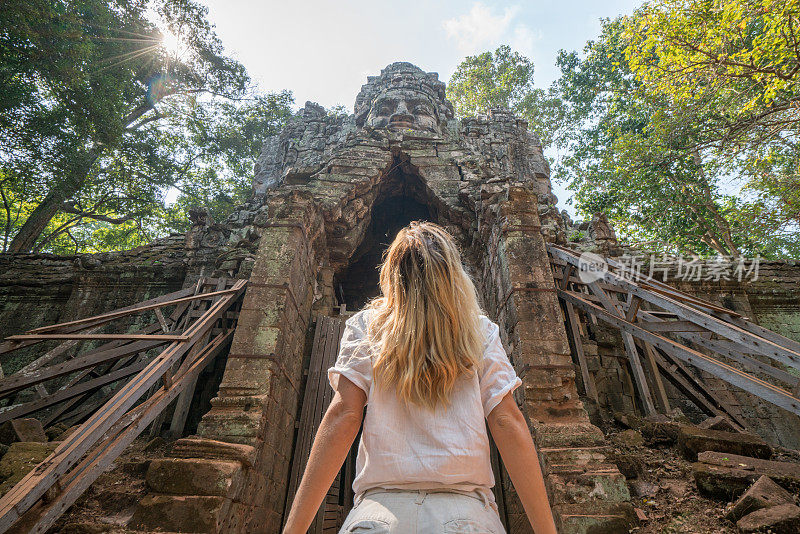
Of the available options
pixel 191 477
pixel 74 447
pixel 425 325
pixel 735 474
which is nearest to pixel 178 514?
pixel 191 477

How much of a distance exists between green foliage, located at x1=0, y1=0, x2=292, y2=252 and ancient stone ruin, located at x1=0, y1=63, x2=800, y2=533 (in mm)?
3747

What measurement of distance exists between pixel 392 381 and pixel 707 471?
3.92m

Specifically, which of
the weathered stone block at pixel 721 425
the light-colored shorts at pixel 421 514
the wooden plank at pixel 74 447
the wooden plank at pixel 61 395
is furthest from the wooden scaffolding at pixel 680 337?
the wooden plank at pixel 61 395

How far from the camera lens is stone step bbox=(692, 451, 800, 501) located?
3325mm

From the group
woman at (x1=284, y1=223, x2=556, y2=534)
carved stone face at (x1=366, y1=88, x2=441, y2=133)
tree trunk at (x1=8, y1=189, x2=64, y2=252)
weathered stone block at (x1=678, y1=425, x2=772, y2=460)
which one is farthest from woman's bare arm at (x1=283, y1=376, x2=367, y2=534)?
tree trunk at (x1=8, y1=189, x2=64, y2=252)

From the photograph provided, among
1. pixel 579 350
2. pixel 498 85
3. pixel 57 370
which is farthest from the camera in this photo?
pixel 498 85

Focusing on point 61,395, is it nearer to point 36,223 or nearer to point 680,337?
point 680,337

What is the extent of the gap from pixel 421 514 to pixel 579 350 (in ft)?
17.0

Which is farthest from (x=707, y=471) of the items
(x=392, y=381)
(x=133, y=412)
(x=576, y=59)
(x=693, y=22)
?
(x=576, y=59)

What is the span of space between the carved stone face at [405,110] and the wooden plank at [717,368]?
8931mm

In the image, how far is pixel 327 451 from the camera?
1413 mm

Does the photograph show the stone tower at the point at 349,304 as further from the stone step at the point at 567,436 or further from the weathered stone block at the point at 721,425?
the weathered stone block at the point at 721,425

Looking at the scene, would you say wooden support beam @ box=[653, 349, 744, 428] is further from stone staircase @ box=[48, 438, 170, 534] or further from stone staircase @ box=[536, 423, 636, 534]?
stone staircase @ box=[48, 438, 170, 534]

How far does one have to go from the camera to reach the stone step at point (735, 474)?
3.33m
